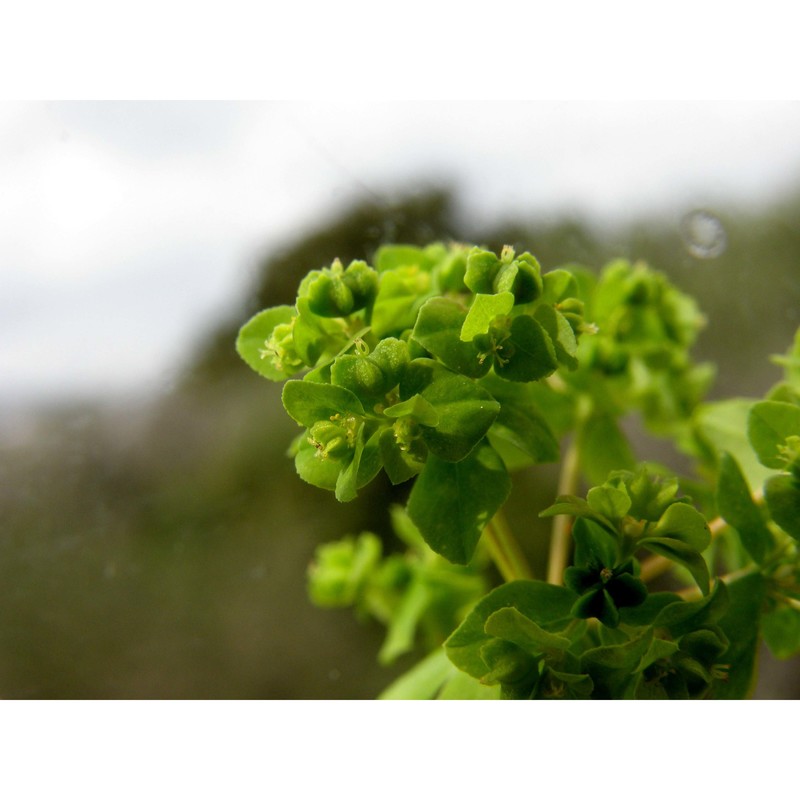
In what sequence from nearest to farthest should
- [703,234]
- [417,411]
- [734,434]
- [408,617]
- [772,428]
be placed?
[417,411]
[772,428]
[734,434]
[408,617]
[703,234]

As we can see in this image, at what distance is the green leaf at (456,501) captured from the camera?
0.57m

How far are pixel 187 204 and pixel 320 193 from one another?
0.65 feet

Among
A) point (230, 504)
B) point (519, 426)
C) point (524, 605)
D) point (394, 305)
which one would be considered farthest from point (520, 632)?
point (230, 504)

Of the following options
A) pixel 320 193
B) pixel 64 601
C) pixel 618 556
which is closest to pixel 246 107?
pixel 320 193

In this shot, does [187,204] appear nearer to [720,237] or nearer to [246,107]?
[246,107]

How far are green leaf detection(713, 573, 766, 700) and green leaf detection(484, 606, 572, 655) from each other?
0.15 m

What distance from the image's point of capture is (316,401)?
1.67 feet

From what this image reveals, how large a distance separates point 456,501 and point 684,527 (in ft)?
0.51

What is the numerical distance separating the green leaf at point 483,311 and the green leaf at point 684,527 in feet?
0.55

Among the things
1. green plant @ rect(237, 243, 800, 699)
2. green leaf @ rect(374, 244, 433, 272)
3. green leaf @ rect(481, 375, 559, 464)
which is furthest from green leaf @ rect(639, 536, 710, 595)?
green leaf @ rect(374, 244, 433, 272)

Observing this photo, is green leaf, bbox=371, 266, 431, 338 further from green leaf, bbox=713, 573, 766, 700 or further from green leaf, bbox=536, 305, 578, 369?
green leaf, bbox=713, 573, 766, 700

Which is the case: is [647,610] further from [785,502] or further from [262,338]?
[262,338]

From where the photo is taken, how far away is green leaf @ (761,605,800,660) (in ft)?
2.30

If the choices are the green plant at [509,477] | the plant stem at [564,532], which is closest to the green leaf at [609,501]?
the green plant at [509,477]
